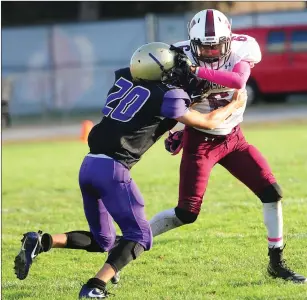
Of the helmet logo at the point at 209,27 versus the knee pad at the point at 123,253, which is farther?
the helmet logo at the point at 209,27

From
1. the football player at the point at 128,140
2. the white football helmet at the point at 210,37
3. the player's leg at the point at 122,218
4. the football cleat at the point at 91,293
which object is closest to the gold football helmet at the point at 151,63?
the football player at the point at 128,140

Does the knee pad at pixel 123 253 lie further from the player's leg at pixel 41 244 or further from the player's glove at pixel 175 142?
the player's glove at pixel 175 142

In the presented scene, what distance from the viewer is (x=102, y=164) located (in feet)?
15.8

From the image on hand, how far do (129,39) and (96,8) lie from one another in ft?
17.7

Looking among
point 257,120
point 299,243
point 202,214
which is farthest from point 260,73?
point 299,243

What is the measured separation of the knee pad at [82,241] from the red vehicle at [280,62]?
16.4 metres

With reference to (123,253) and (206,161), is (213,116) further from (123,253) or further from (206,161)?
(123,253)

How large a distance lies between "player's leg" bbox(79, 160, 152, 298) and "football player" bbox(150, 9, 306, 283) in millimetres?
657

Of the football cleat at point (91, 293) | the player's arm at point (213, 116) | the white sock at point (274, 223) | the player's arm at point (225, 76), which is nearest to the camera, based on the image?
the football cleat at point (91, 293)

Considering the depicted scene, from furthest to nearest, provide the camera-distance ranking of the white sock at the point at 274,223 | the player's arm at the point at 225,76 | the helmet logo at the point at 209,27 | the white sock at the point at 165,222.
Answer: the white sock at the point at 165,222 < the white sock at the point at 274,223 < the helmet logo at the point at 209,27 < the player's arm at the point at 225,76

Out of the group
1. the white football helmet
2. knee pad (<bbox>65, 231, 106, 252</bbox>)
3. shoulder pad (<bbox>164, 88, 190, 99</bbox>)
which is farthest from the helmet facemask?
knee pad (<bbox>65, 231, 106, 252</bbox>)

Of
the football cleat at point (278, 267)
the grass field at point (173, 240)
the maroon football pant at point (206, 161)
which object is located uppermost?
the maroon football pant at point (206, 161)

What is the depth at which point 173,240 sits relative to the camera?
662cm

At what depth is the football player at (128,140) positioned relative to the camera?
15.6 ft
